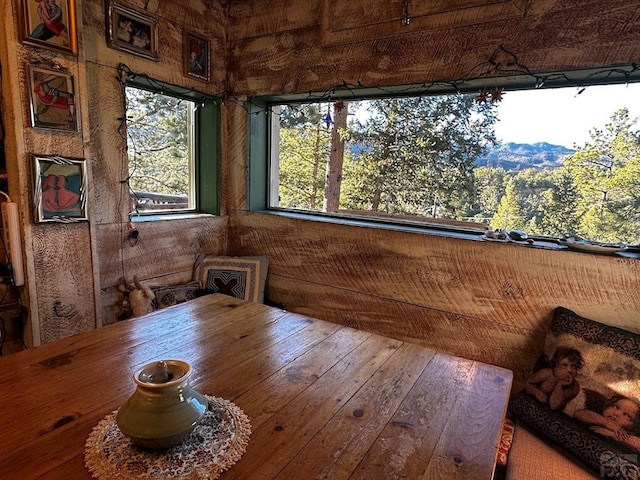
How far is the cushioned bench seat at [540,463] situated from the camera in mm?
1186

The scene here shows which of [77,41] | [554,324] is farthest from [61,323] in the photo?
[554,324]

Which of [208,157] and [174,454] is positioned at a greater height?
[208,157]

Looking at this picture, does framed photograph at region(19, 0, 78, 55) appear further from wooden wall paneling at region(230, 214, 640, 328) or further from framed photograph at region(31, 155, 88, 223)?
wooden wall paneling at region(230, 214, 640, 328)

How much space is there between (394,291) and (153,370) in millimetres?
1500

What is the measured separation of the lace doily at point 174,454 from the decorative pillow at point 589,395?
3.87 feet

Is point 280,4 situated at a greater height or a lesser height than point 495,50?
greater

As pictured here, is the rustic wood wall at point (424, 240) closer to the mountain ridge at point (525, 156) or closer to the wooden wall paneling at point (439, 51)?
the wooden wall paneling at point (439, 51)

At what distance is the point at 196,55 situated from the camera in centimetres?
236

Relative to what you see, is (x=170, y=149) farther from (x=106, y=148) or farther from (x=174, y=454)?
(x=174, y=454)

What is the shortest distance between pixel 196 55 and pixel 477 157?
1819 mm

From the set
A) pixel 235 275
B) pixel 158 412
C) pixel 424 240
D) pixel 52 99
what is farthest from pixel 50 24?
pixel 424 240

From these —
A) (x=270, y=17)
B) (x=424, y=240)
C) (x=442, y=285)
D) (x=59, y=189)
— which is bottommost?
(x=442, y=285)

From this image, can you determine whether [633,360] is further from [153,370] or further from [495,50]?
[153,370]

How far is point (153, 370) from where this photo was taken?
0.78m
